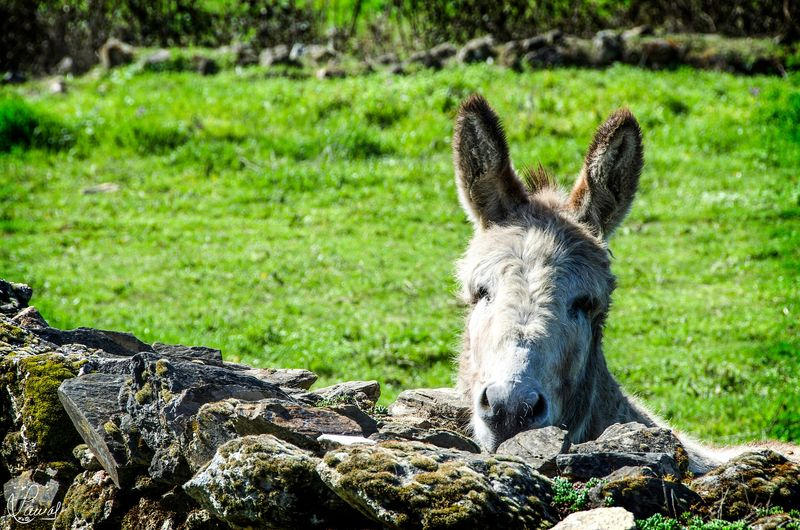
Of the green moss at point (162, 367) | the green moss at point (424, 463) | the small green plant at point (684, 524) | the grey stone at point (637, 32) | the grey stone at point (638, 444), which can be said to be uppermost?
the grey stone at point (637, 32)

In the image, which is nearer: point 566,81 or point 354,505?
point 354,505

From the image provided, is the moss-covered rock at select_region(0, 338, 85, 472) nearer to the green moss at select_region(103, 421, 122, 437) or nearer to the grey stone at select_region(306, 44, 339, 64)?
the green moss at select_region(103, 421, 122, 437)

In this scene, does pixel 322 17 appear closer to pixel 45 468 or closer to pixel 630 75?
A: pixel 630 75

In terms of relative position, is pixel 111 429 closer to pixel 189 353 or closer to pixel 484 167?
pixel 189 353

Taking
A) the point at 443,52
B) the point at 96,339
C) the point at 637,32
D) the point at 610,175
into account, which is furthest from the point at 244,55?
the point at 610,175

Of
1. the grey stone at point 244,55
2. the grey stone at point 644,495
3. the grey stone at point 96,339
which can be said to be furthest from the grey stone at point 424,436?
the grey stone at point 244,55

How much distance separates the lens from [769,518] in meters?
2.53

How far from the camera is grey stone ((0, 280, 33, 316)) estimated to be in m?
4.45

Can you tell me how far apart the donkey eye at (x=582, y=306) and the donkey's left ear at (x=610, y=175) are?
0.51 meters

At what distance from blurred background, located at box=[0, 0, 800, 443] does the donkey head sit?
10.00 feet

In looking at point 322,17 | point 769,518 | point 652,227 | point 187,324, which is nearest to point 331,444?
point 769,518

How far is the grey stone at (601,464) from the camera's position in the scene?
2.83m

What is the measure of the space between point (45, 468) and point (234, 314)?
5453 millimetres

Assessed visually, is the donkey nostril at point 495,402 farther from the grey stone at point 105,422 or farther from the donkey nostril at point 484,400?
the grey stone at point 105,422
